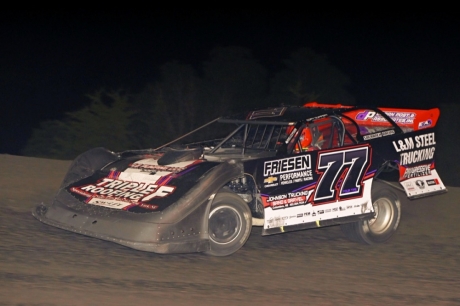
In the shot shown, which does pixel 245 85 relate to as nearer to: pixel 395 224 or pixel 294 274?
pixel 395 224

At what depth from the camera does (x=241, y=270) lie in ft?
24.7

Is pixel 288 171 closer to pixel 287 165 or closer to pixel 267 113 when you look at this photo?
pixel 287 165

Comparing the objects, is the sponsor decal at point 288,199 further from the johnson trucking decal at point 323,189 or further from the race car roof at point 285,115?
the race car roof at point 285,115

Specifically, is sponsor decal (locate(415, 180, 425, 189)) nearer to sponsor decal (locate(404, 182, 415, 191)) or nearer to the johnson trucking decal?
sponsor decal (locate(404, 182, 415, 191))

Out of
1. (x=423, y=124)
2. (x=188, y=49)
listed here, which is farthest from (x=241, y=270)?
(x=188, y=49)

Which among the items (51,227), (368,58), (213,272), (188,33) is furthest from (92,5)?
(213,272)

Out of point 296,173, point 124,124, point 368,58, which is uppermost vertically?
point 368,58

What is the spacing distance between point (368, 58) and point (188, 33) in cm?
705

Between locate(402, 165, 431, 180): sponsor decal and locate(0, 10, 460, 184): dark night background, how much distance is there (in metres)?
18.2

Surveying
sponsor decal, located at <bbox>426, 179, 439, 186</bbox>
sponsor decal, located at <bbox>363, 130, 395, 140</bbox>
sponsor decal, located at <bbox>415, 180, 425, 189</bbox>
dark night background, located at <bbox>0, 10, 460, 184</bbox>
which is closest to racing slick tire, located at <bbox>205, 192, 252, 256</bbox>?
sponsor decal, located at <bbox>363, 130, 395, 140</bbox>

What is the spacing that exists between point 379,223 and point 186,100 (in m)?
13.1

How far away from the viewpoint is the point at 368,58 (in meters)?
30.8

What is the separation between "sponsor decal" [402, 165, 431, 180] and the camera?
30.5 feet

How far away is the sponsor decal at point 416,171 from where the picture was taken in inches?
366
